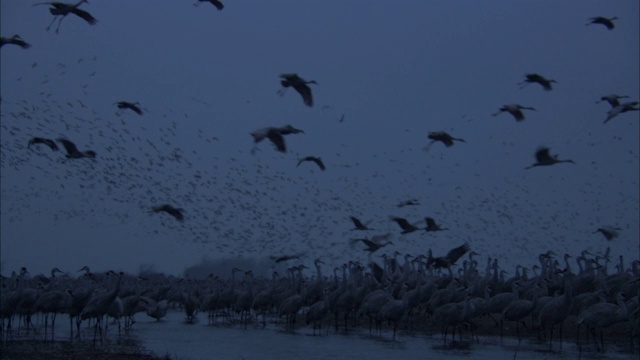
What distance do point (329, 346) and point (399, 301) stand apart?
12.0ft

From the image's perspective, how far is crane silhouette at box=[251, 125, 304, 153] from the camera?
17094mm

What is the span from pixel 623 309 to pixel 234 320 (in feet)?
50.9

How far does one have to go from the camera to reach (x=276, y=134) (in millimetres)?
17359

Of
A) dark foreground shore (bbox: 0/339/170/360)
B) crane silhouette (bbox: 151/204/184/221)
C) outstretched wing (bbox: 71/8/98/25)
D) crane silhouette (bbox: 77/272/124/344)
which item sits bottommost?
dark foreground shore (bbox: 0/339/170/360)

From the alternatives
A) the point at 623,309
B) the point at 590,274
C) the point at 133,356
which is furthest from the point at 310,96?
the point at 590,274

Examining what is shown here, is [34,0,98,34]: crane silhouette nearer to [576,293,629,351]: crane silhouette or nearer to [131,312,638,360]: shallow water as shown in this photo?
[131,312,638,360]: shallow water

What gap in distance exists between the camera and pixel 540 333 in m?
23.8

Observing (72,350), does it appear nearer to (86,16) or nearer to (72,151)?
(72,151)

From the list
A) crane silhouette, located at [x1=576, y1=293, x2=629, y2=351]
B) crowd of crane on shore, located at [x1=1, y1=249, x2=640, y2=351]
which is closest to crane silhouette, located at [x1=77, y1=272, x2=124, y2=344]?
crowd of crane on shore, located at [x1=1, y1=249, x2=640, y2=351]

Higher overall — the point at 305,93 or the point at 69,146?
the point at 305,93

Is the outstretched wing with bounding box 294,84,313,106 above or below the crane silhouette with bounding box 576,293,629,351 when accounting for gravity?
above

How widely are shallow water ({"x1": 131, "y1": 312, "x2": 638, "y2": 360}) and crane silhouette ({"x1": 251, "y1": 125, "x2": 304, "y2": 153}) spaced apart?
15.0ft

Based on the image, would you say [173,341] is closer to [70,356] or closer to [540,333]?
[70,356]

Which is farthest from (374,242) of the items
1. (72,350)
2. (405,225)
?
(72,350)
